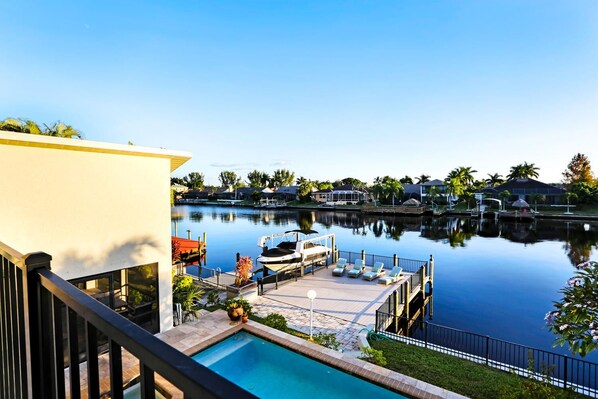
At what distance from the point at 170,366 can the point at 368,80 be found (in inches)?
1147

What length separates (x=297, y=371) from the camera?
8.37 metres

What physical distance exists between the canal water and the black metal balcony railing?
48.1 ft

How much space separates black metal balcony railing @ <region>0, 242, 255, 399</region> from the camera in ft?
2.77

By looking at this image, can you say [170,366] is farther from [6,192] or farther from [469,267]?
[469,267]

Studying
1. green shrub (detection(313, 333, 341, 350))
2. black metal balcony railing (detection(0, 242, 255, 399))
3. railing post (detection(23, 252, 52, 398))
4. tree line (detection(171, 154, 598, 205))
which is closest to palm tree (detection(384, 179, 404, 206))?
tree line (detection(171, 154, 598, 205))

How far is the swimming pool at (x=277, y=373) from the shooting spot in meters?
7.46

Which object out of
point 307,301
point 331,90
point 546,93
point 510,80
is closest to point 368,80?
point 331,90

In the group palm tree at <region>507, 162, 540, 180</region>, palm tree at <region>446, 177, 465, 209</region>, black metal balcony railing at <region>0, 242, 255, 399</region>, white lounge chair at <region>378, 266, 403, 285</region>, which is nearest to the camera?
black metal balcony railing at <region>0, 242, 255, 399</region>

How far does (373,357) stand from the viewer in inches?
331

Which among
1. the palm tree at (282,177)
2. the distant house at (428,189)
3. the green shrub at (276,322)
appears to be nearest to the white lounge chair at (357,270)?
the green shrub at (276,322)

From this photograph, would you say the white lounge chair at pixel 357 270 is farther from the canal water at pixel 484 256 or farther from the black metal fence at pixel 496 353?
the canal water at pixel 484 256

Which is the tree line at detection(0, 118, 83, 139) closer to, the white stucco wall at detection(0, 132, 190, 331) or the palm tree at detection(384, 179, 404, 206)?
the white stucco wall at detection(0, 132, 190, 331)

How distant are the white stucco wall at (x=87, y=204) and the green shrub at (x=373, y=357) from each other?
599 centimetres

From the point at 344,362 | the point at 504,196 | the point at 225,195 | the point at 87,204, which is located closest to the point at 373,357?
the point at 344,362
